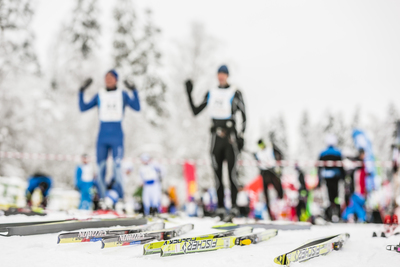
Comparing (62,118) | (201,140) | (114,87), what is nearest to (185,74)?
(201,140)

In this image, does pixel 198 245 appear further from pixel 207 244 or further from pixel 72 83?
pixel 72 83

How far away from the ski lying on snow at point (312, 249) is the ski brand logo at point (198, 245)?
1.68ft

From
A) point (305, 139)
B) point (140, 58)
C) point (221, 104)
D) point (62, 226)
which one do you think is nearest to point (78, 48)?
point (140, 58)

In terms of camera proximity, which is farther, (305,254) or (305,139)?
(305,139)

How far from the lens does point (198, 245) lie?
2391mm

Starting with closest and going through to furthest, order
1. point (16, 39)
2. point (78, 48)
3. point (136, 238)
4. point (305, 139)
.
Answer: point (136, 238), point (16, 39), point (78, 48), point (305, 139)

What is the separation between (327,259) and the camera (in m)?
2.40

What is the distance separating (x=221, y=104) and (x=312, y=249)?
282cm

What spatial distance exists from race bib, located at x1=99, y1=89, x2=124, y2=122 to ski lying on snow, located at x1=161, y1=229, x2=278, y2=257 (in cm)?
364

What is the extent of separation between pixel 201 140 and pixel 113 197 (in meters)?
14.7

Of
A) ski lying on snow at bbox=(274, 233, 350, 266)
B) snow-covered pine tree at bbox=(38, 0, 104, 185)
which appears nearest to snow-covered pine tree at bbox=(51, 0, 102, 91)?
snow-covered pine tree at bbox=(38, 0, 104, 185)

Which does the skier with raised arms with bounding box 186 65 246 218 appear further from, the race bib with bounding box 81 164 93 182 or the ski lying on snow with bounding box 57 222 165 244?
the race bib with bounding box 81 164 93 182

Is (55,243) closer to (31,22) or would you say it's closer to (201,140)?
(31,22)

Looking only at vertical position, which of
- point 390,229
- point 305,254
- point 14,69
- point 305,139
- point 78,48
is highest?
point 78,48
